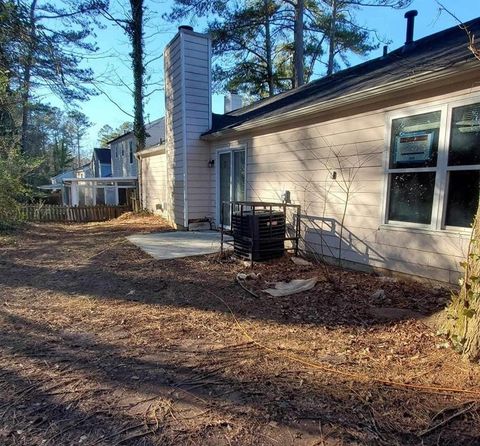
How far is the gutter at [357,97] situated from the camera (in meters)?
3.79

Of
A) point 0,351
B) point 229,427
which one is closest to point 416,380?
point 229,427

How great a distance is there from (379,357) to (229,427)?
4.63ft

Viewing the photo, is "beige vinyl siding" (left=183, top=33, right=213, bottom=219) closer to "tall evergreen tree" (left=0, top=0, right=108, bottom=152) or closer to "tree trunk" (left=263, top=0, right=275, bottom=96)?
"tall evergreen tree" (left=0, top=0, right=108, bottom=152)

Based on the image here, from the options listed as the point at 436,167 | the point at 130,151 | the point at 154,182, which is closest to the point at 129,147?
the point at 130,151

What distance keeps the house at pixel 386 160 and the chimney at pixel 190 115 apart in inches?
40.9

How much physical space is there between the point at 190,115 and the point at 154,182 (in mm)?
5067

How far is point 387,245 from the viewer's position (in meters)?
4.77

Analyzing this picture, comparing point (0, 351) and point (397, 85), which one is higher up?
point (397, 85)

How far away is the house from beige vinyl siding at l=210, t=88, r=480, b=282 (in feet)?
0.05

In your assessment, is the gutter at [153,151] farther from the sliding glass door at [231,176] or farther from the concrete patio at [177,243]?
the concrete patio at [177,243]

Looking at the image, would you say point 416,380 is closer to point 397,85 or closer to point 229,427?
point 229,427

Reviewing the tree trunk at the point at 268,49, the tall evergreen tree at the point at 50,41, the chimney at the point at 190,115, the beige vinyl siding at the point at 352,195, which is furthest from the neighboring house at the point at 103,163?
the beige vinyl siding at the point at 352,195

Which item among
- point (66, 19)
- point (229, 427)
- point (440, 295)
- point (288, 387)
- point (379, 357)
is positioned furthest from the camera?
point (66, 19)

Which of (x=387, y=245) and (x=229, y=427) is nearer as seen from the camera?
(x=229, y=427)
